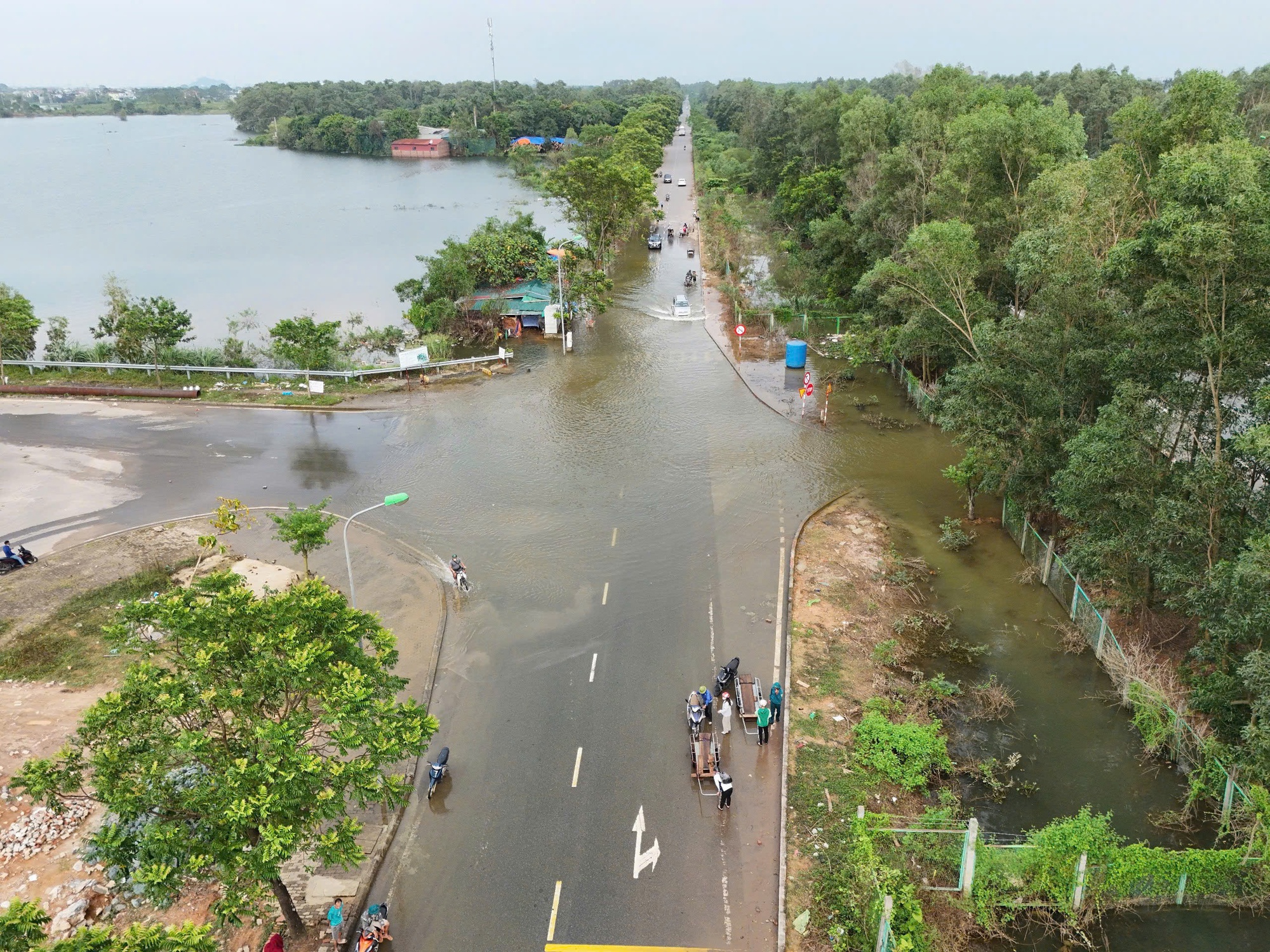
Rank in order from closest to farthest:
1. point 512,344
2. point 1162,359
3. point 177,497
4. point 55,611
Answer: point 1162,359, point 55,611, point 177,497, point 512,344

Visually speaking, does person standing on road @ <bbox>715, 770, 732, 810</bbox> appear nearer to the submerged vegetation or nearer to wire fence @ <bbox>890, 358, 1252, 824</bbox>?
wire fence @ <bbox>890, 358, 1252, 824</bbox>

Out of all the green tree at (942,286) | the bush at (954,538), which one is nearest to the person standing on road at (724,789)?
the bush at (954,538)

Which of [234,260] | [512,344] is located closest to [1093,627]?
[512,344]

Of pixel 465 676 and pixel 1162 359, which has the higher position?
pixel 1162 359

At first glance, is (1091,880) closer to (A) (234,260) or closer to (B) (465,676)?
(B) (465,676)

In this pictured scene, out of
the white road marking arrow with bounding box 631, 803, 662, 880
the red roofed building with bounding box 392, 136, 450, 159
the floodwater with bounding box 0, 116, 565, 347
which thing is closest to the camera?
the white road marking arrow with bounding box 631, 803, 662, 880

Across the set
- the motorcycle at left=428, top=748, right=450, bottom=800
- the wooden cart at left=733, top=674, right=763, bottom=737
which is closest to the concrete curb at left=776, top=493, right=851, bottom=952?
the wooden cart at left=733, top=674, right=763, bottom=737

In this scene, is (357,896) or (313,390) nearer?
(357,896)
